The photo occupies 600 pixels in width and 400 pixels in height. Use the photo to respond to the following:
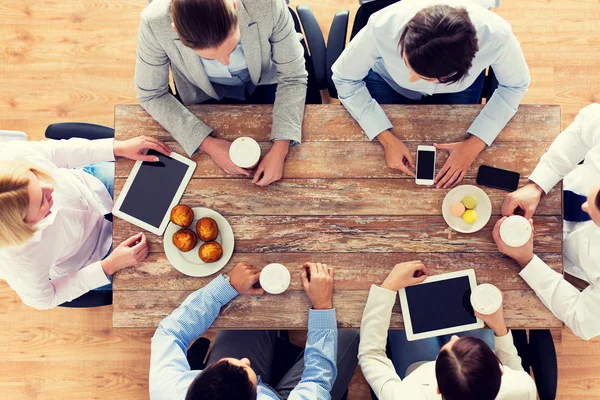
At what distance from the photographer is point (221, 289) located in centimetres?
168

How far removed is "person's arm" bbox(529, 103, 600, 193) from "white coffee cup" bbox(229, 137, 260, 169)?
945mm

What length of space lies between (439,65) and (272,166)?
64cm

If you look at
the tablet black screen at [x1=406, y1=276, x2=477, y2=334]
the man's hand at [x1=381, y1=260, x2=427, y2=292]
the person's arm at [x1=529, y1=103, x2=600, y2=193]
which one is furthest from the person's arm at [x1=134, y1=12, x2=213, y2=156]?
the person's arm at [x1=529, y1=103, x2=600, y2=193]

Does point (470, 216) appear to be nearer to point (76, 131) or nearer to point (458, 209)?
point (458, 209)

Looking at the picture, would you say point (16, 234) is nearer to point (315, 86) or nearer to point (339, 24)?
point (315, 86)

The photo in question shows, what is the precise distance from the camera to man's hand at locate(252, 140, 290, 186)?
1749 mm

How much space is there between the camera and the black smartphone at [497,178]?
5.74 ft

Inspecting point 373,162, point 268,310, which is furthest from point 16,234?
point 373,162

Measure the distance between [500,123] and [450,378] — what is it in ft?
2.85

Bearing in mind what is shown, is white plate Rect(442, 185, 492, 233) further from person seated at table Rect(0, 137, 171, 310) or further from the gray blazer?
person seated at table Rect(0, 137, 171, 310)

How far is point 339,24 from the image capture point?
80.2 inches

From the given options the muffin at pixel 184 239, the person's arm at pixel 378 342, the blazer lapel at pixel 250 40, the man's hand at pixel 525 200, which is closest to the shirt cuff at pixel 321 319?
the person's arm at pixel 378 342

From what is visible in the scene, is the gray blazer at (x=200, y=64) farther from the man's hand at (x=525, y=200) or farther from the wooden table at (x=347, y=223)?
the man's hand at (x=525, y=200)

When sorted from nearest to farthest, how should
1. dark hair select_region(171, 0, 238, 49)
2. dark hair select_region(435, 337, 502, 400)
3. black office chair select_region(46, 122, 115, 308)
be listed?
dark hair select_region(171, 0, 238, 49), dark hair select_region(435, 337, 502, 400), black office chair select_region(46, 122, 115, 308)
